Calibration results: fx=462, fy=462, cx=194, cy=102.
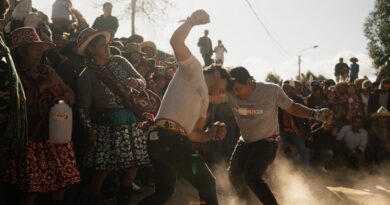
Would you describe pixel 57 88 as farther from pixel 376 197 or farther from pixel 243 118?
pixel 376 197

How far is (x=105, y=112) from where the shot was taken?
16.3 ft

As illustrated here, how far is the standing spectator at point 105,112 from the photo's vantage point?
16.1ft

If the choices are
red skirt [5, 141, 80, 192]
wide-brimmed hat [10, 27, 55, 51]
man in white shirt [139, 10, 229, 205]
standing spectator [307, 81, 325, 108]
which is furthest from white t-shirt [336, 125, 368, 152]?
wide-brimmed hat [10, 27, 55, 51]

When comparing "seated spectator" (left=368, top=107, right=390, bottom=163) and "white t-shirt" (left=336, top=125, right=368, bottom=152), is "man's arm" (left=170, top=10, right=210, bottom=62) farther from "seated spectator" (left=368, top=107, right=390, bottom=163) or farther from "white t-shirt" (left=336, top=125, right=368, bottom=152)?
"seated spectator" (left=368, top=107, right=390, bottom=163)

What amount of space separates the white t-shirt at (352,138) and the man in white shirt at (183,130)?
25.3ft

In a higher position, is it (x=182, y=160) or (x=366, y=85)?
(x=366, y=85)

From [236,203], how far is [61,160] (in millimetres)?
2579

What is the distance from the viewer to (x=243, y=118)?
17.5ft

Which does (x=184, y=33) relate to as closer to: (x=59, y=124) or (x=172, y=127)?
(x=172, y=127)

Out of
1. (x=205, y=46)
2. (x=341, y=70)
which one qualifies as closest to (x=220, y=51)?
(x=205, y=46)

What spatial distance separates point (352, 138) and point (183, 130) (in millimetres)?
7972

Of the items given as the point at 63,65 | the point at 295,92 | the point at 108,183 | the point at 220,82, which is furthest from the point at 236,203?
the point at 295,92

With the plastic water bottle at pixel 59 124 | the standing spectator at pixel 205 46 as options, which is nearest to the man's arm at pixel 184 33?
the plastic water bottle at pixel 59 124

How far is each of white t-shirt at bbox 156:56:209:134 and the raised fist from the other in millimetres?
291
